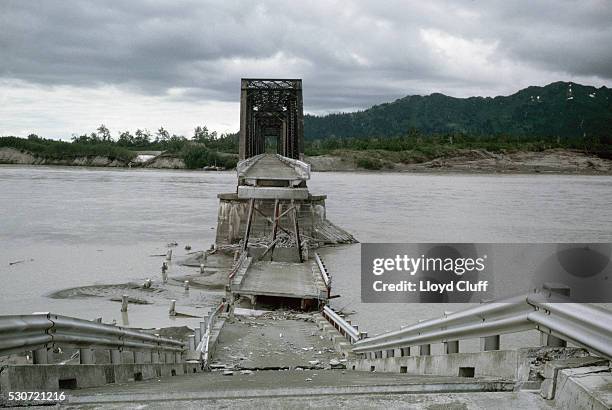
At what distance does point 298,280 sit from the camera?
23.1m

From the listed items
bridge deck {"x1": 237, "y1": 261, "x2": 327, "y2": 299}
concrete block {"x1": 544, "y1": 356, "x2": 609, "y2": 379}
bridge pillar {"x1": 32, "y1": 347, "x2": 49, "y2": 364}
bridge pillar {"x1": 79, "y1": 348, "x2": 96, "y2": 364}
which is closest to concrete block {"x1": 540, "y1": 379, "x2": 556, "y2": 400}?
concrete block {"x1": 544, "y1": 356, "x2": 609, "y2": 379}

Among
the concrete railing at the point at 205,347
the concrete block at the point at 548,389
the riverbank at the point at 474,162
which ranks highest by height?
the riverbank at the point at 474,162

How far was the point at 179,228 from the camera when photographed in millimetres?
49094

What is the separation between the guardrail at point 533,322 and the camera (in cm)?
353

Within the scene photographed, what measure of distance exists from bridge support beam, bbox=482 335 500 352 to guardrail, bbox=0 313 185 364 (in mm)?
3315

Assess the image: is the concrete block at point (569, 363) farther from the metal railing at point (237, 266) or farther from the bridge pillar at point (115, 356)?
the metal railing at point (237, 266)

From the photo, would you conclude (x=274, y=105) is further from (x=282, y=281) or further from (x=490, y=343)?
(x=490, y=343)

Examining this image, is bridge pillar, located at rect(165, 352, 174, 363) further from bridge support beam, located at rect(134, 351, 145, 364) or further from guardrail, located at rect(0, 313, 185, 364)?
guardrail, located at rect(0, 313, 185, 364)

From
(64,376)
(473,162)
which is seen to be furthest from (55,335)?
(473,162)

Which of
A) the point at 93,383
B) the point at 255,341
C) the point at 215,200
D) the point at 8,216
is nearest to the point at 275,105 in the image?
the point at 215,200

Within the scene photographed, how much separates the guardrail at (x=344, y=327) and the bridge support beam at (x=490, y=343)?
21.4 feet

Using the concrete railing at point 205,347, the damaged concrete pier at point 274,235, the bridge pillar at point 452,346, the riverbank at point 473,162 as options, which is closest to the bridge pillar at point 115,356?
the bridge pillar at point 452,346

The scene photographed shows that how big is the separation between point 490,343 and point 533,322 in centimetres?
93

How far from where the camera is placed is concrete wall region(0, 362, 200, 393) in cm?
412
